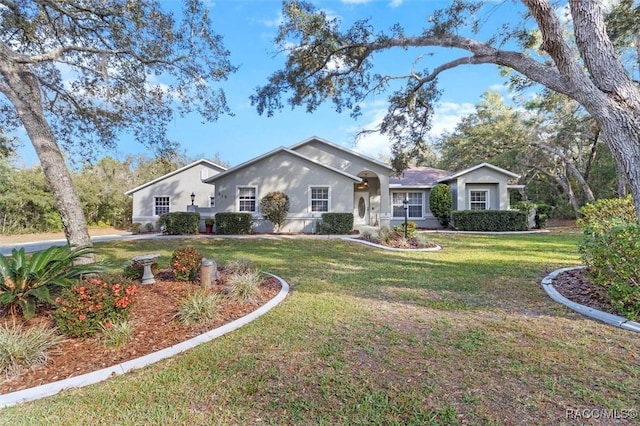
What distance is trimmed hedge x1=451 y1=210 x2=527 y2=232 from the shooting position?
720 inches

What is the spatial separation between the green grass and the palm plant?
1.98 meters

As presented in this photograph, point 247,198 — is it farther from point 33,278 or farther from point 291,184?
point 33,278

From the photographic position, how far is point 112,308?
4031 millimetres

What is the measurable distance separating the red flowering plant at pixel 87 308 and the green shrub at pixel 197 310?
29.0 inches

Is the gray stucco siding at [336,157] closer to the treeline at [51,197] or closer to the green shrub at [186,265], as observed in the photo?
the treeline at [51,197]

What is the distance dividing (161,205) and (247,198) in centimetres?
896

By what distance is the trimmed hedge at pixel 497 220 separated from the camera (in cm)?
1828

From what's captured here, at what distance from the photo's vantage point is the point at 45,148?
596cm

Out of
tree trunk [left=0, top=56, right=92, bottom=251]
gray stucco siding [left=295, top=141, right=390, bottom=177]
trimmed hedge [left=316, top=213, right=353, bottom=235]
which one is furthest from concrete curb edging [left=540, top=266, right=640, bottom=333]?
gray stucco siding [left=295, top=141, right=390, bottom=177]

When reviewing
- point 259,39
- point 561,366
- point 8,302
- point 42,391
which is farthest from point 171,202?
point 561,366

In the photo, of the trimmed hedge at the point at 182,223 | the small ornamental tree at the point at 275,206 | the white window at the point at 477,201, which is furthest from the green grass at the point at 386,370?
the white window at the point at 477,201

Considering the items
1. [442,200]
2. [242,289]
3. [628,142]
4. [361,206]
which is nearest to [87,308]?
[242,289]

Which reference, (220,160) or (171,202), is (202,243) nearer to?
(171,202)

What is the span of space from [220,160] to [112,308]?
42.4 m
